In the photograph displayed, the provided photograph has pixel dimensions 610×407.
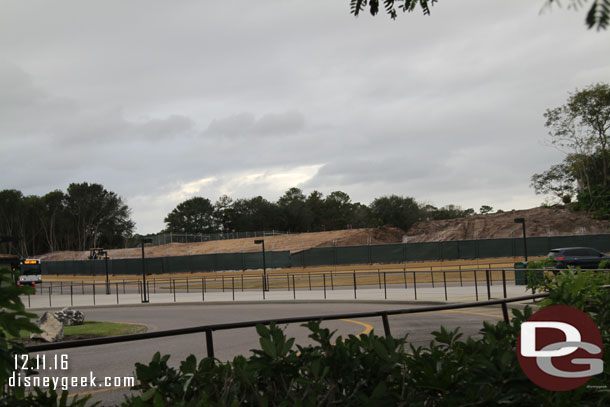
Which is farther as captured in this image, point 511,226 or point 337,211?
point 337,211

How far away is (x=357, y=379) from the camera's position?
3205 millimetres

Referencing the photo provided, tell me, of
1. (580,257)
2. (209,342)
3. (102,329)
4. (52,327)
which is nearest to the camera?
(209,342)

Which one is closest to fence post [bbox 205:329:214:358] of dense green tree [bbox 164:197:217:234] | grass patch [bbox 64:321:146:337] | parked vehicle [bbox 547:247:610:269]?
grass patch [bbox 64:321:146:337]

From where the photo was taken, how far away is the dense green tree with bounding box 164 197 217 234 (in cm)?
13300

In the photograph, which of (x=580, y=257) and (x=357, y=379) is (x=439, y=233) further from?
(x=357, y=379)

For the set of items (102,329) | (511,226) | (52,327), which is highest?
(511,226)

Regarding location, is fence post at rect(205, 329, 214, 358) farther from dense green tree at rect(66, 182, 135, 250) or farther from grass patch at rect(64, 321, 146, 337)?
dense green tree at rect(66, 182, 135, 250)

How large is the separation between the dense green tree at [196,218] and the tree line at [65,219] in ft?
40.1

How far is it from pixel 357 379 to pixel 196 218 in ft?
438

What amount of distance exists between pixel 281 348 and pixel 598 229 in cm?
6786

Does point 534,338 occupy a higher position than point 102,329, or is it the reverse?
point 534,338

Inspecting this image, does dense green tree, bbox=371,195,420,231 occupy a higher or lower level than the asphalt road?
higher

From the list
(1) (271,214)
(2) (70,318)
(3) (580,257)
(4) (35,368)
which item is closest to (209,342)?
(4) (35,368)

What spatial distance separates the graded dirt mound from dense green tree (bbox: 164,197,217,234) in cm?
3411
